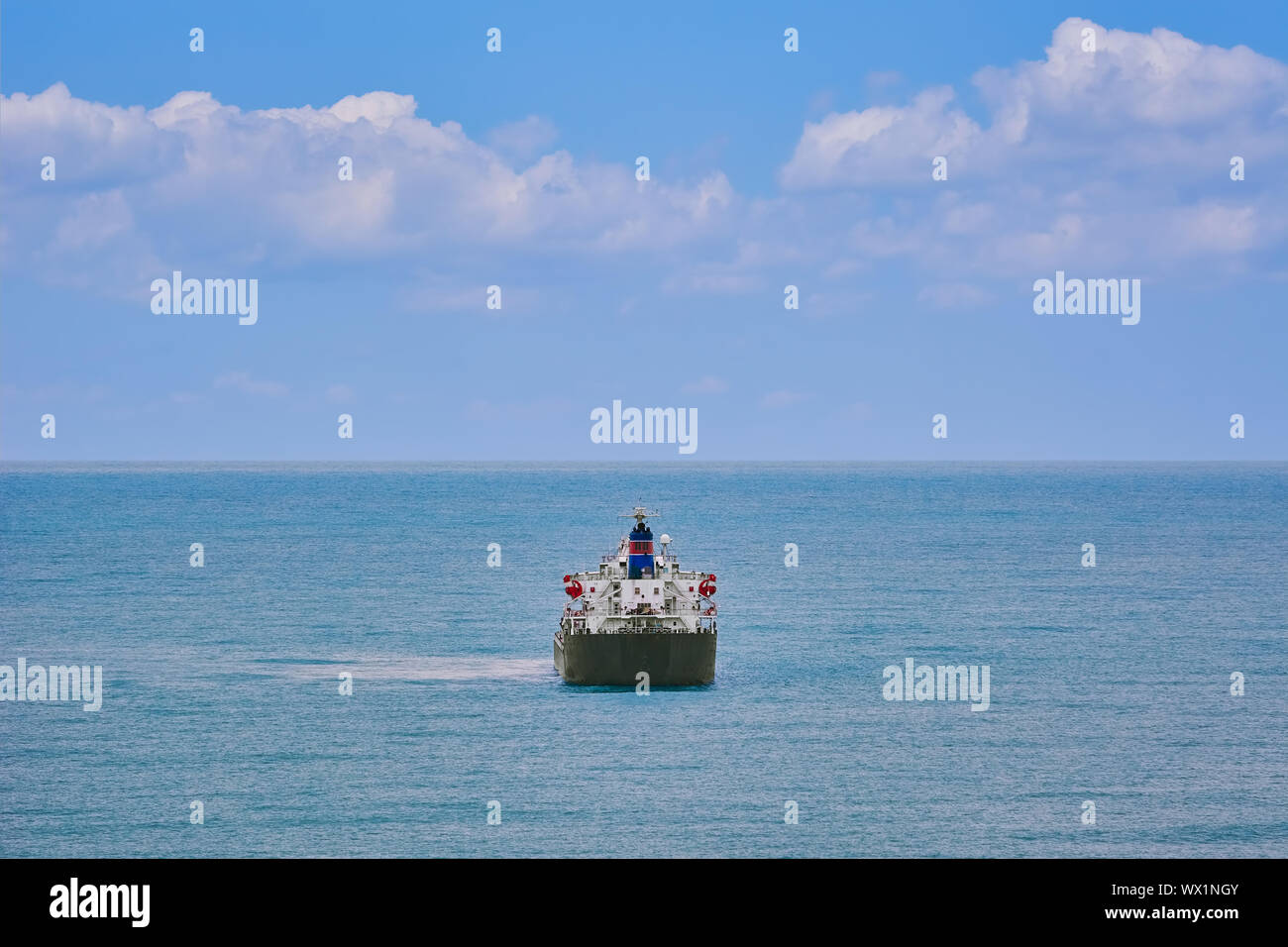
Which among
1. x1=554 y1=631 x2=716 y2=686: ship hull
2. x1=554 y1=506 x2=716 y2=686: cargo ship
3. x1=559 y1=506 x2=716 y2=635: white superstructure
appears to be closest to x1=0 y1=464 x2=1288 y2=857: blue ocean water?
x1=554 y1=631 x2=716 y2=686: ship hull

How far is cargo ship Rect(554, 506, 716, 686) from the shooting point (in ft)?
252

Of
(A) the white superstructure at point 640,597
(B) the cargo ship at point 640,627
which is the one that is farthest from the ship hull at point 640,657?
(A) the white superstructure at point 640,597

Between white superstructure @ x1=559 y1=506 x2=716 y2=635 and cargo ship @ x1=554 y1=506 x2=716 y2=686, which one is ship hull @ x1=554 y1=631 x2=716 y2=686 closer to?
cargo ship @ x1=554 y1=506 x2=716 y2=686

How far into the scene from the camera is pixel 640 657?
3031 inches

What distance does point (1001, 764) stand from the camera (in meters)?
64.4

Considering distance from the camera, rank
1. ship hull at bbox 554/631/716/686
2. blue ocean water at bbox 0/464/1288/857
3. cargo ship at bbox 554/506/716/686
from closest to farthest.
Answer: blue ocean water at bbox 0/464/1288/857 → ship hull at bbox 554/631/716/686 → cargo ship at bbox 554/506/716/686

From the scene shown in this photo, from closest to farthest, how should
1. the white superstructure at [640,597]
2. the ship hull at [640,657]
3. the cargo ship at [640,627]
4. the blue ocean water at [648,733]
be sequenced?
the blue ocean water at [648,733] → the ship hull at [640,657] → the cargo ship at [640,627] → the white superstructure at [640,597]

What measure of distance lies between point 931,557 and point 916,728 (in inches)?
3958

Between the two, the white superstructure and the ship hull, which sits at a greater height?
the white superstructure

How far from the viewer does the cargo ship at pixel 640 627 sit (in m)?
76.7

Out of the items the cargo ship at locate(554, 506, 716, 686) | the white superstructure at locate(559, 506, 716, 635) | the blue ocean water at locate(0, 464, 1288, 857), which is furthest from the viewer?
the white superstructure at locate(559, 506, 716, 635)

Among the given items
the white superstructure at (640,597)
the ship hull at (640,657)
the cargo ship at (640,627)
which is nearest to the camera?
the ship hull at (640,657)

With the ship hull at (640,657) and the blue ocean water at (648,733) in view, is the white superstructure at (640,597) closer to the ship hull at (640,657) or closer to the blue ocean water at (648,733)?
the ship hull at (640,657)
